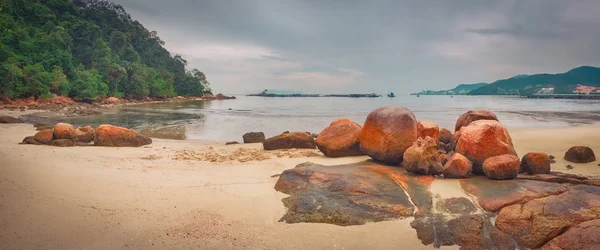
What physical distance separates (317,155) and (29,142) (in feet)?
35.6

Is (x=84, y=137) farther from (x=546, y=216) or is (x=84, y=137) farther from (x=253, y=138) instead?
(x=546, y=216)

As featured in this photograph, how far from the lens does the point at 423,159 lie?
682cm

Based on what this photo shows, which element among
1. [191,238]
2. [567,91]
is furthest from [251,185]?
[567,91]

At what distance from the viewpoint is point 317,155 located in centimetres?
1087

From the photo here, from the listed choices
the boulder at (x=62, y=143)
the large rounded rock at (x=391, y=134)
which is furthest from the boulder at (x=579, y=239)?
the boulder at (x=62, y=143)

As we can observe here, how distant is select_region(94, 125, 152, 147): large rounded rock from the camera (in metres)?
12.5

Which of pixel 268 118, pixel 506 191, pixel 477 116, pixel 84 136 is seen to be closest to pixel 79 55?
pixel 268 118

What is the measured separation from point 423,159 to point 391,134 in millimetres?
1241

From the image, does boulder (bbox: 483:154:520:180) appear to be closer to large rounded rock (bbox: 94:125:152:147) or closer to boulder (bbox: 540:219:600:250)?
boulder (bbox: 540:219:600:250)

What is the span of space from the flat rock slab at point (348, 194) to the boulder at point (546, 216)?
1203 millimetres

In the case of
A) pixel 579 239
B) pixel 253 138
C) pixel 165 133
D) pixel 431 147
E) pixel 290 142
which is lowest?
pixel 165 133

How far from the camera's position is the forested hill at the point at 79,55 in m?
45.2

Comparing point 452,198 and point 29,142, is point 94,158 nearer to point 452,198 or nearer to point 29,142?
point 29,142

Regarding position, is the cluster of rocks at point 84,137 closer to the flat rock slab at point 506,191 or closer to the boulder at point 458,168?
the boulder at point 458,168
